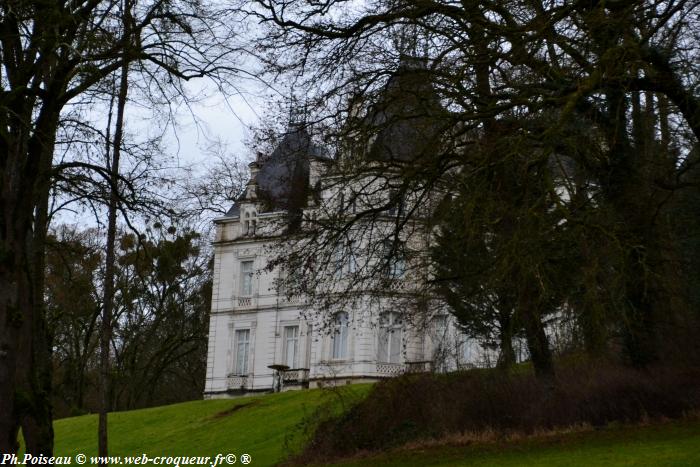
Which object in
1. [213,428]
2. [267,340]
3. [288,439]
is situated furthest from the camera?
[267,340]

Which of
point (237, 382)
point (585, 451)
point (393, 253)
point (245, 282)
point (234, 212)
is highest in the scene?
point (234, 212)

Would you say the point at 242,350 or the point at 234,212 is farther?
the point at 234,212

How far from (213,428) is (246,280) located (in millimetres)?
21836

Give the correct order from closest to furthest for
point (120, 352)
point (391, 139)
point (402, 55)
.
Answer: point (402, 55)
point (391, 139)
point (120, 352)

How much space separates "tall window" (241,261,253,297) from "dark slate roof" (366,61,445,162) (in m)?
36.1

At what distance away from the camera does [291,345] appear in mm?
53875

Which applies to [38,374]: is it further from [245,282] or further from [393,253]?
[245,282]

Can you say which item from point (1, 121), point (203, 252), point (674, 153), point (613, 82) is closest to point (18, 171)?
point (1, 121)

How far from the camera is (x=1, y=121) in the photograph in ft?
41.8

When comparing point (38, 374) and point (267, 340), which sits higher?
point (267, 340)

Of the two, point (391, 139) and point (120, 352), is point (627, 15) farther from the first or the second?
point (120, 352)

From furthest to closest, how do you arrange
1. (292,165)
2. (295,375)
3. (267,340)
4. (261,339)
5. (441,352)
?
(261,339) < (267,340) < (295,375) < (441,352) < (292,165)

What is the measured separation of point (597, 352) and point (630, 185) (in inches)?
121

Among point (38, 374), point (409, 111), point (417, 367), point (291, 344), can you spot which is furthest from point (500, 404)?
point (291, 344)
